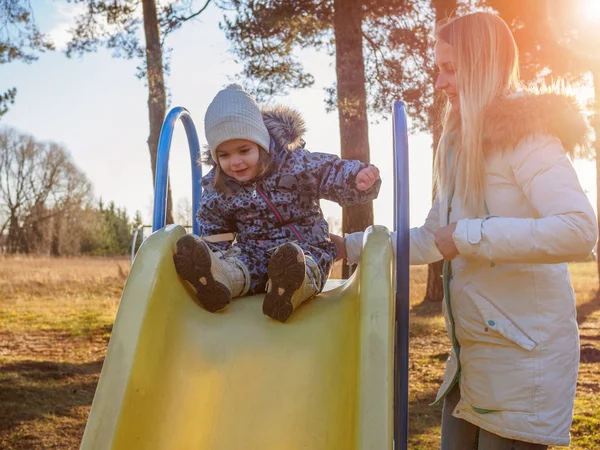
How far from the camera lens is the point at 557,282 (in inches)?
69.2

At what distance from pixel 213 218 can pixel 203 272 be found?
644mm

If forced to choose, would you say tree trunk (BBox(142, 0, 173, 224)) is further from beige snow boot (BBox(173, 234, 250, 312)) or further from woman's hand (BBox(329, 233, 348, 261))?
beige snow boot (BBox(173, 234, 250, 312))

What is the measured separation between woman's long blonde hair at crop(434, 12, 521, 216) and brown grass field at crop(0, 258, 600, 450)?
238cm

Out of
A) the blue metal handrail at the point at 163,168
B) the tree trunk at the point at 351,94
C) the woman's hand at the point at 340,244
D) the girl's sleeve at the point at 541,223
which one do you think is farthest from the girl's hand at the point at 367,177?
the tree trunk at the point at 351,94

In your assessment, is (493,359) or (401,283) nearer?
(493,359)

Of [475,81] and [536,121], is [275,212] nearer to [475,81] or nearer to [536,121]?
[475,81]

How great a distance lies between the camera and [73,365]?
19.7 ft

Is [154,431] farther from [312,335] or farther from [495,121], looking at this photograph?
[495,121]

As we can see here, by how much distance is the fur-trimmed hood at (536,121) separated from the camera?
67.9 inches

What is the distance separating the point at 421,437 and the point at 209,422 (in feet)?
8.10

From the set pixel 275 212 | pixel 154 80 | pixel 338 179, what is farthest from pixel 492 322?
pixel 154 80

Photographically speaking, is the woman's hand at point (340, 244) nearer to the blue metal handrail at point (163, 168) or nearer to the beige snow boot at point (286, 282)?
the beige snow boot at point (286, 282)

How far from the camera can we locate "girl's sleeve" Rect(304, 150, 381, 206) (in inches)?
95.2

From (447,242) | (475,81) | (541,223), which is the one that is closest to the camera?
(541,223)
